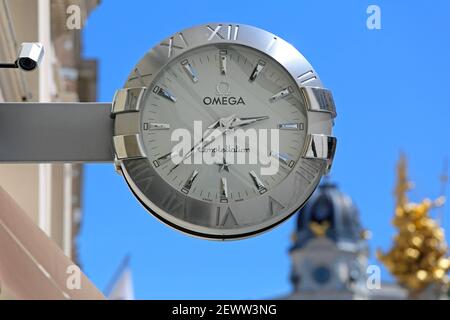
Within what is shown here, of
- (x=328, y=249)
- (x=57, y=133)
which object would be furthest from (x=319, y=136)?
Answer: (x=328, y=249)

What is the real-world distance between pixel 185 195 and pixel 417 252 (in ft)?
139

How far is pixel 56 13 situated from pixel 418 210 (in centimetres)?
4108

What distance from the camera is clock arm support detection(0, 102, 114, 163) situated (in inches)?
223

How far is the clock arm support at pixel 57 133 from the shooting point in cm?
568

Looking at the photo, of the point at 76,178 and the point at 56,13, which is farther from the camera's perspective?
the point at 76,178

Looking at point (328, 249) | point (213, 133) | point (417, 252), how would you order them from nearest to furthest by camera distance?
1. point (213, 133)
2. point (417, 252)
3. point (328, 249)

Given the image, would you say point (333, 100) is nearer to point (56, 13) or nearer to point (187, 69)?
point (187, 69)

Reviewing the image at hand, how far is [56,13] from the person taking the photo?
7.89 m

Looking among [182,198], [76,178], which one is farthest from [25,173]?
[76,178]

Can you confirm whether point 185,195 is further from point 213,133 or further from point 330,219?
point 330,219

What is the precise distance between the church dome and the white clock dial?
219 ft

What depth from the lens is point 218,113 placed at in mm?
5477

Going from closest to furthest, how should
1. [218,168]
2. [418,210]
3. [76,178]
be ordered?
1. [218,168]
2. [76,178]
3. [418,210]
